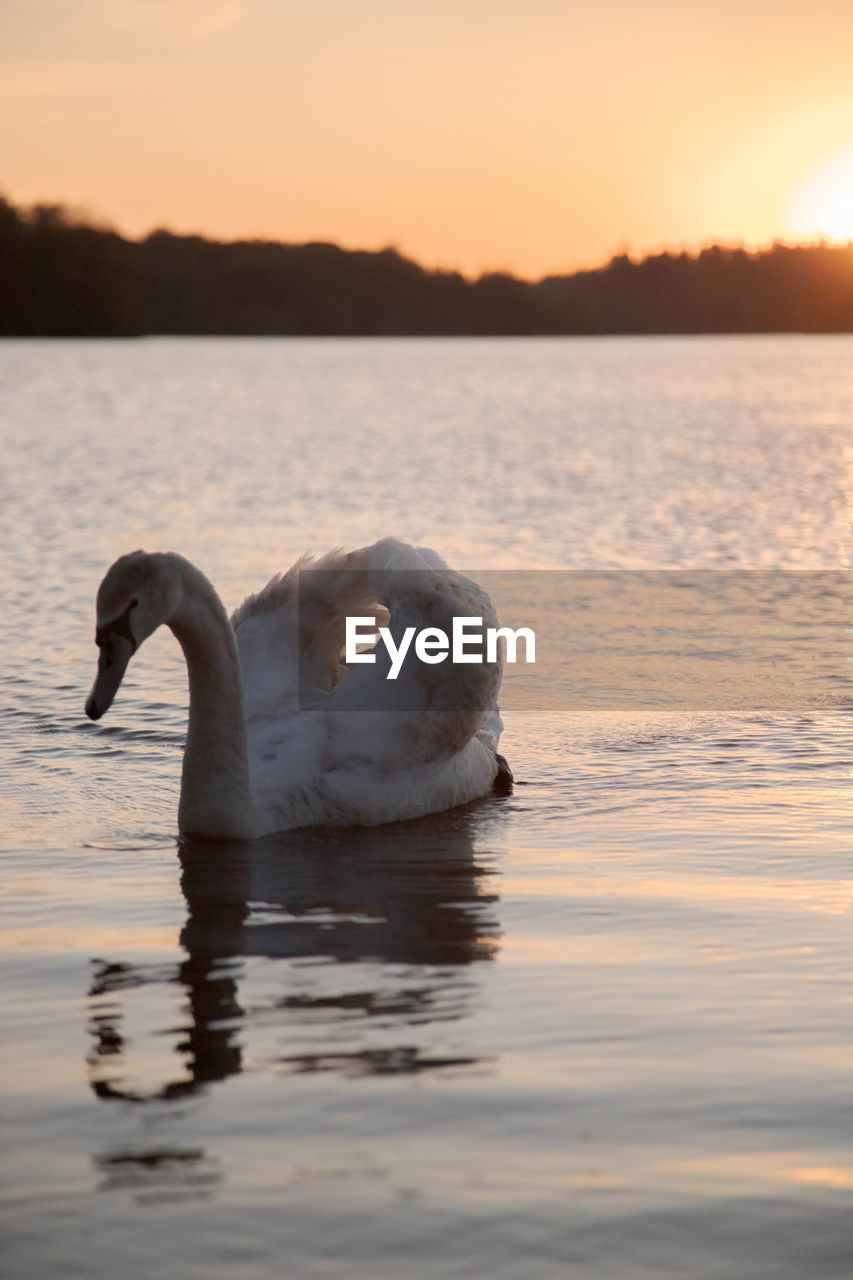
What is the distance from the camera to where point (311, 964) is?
6660mm

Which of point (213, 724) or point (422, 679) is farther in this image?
point (422, 679)

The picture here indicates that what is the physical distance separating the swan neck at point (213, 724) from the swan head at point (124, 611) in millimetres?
310

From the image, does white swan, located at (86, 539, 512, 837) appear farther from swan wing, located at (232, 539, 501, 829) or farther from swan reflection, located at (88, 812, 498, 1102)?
swan reflection, located at (88, 812, 498, 1102)

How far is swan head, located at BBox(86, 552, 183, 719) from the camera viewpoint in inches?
301

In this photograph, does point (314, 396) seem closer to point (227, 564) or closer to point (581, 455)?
point (581, 455)

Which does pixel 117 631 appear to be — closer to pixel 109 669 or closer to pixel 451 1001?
pixel 109 669

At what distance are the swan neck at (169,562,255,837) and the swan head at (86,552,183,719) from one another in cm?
31

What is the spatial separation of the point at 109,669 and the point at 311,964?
5.54ft

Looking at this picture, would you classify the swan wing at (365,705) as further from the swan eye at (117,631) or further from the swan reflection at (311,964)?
the swan eye at (117,631)

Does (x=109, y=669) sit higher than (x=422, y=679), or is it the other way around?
(x=109, y=669)

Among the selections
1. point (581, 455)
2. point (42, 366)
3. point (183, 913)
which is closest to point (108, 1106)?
point (183, 913)

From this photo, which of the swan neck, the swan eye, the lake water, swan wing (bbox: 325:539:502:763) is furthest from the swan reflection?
the swan eye

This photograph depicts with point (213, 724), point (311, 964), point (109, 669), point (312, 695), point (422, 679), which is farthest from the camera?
point (312, 695)

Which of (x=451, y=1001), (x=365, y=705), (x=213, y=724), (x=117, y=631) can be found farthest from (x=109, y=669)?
(x=451, y=1001)
